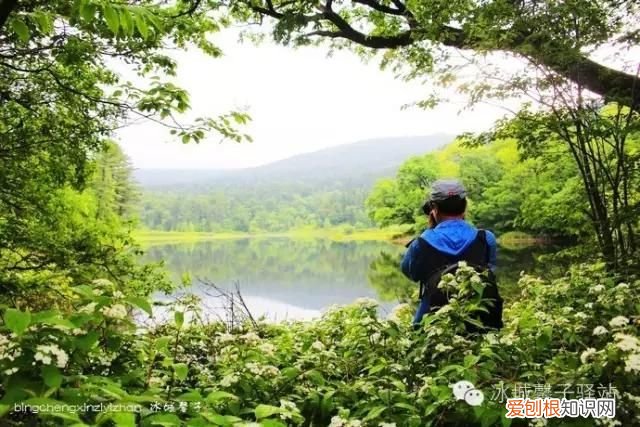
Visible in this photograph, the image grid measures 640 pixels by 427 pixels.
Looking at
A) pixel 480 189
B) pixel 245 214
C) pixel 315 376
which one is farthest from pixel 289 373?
pixel 245 214

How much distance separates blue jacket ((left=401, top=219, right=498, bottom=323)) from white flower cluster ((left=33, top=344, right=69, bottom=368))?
1.50m

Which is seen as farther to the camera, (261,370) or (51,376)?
(261,370)

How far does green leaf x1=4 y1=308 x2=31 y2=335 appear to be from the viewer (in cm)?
94

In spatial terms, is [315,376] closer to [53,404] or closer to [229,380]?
[229,380]

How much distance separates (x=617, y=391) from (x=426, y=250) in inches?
36.1

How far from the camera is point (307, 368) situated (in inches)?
71.9

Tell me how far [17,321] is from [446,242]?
169 centimetres

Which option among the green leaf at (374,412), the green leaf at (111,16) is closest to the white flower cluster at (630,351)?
the green leaf at (374,412)

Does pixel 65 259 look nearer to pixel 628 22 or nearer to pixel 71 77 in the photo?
pixel 71 77

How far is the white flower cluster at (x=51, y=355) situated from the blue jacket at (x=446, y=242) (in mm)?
1505

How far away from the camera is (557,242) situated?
30.5m

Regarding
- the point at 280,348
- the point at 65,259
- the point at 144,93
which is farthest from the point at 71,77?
the point at 280,348

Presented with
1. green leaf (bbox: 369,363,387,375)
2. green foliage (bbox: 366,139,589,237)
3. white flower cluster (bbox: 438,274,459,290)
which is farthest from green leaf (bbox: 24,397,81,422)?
green foliage (bbox: 366,139,589,237)

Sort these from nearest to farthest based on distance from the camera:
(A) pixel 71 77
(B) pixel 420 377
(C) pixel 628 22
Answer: (B) pixel 420 377 → (C) pixel 628 22 → (A) pixel 71 77
